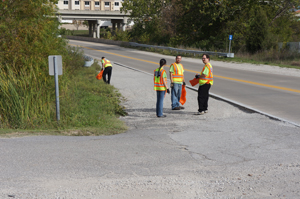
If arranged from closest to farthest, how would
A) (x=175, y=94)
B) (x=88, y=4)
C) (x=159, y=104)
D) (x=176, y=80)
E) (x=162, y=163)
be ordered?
(x=162, y=163) < (x=159, y=104) < (x=176, y=80) < (x=175, y=94) < (x=88, y=4)

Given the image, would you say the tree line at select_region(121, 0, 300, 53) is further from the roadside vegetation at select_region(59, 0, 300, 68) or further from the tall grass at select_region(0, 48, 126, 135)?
the tall grass at select_region(0, 48, 126, 135)

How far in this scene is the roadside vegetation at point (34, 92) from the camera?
9727mm

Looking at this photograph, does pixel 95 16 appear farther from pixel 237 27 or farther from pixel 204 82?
pixel 204 82

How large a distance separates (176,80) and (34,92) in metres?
4.29

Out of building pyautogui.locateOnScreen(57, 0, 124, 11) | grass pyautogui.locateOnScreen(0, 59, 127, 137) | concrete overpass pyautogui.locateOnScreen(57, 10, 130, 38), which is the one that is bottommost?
grass pyautogui.locateOnScreen(0, 59, 127, 137)

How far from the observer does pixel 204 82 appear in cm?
1113

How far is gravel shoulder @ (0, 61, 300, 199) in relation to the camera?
518 cm

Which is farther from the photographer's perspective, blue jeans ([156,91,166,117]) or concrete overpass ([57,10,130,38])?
concrete overpass ([57,10,130,38])

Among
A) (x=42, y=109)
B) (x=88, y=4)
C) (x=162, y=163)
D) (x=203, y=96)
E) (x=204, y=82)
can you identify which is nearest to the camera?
(x=162, y=163)

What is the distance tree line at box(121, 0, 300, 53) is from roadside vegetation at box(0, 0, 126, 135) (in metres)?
29.4

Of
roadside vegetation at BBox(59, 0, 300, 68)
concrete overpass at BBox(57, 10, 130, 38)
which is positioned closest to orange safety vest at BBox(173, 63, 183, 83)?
roadside vegetation at BBox(59, 0, 300, 68)

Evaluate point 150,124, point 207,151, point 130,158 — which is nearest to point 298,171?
point 207,151

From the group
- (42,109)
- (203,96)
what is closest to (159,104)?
(203,96)

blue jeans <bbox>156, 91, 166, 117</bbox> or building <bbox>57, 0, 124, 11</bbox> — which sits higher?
building <bbox>57, 0, 124, 11</bbox>
